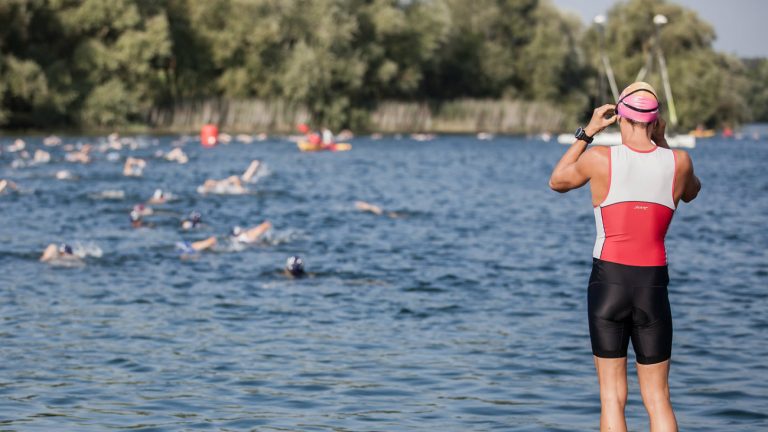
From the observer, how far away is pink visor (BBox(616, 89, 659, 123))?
6207 mm

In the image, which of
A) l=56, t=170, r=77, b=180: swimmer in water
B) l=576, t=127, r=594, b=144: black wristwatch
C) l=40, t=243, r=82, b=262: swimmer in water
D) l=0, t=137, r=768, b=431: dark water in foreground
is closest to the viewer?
l=576, t=127, r=594, b=144: black wristwatch

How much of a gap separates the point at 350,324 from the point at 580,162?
7184 millimetres

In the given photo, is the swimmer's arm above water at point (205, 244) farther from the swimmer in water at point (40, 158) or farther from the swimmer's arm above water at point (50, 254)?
the swimmer in water at point (40, 158)

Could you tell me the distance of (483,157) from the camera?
6228 centimetres

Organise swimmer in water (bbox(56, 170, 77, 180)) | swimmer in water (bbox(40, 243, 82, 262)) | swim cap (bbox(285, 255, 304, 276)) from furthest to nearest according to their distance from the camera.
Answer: swimmer in water (bbox(56, 170, 77, 180)), swimmer in water (bbox(40, 243, 82, 262)), swim cap (bbox(285, 255, 304, 276))

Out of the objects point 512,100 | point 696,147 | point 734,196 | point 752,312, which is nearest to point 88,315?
point 752,312

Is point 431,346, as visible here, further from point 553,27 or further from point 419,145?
point 553,27

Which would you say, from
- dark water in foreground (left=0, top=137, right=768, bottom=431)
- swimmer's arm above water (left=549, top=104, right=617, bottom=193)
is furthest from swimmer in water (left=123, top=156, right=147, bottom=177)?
swimmer's arm above water (left=549, top=104, right=617, bottom=193)

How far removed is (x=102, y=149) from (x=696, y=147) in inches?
1635

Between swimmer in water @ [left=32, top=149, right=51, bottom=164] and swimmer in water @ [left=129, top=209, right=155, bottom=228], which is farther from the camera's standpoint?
swimmer in water @ [left=32, top=149, right=51, bottom=164]

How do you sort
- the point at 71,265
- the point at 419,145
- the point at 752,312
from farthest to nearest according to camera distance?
the point at 419,145 < the point at 71,265 < the point at 752,312

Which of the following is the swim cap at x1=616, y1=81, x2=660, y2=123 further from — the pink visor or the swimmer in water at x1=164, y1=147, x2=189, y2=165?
the swimmer in water at x1=164, y1=147, x2=189, y2=165

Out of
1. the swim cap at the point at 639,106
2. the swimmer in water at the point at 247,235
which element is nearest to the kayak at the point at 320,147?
the swimmer in water at the point at 247,235

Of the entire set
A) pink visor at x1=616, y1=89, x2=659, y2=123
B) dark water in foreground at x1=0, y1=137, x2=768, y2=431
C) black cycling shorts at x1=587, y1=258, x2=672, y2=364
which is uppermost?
pink visor at x1=616, y1=89, x2=659, y2=123
